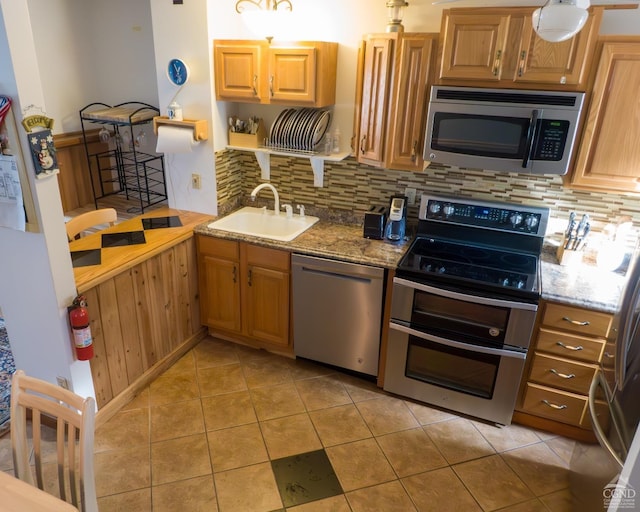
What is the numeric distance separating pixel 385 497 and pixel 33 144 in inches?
88.2

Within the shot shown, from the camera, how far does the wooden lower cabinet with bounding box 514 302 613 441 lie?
7.50ft

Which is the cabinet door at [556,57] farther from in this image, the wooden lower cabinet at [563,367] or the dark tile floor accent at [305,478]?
the dark tile floor accent at [305,478]

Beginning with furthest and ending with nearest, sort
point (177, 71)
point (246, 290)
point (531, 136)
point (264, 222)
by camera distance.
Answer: point (264, 222), point (246, 290), point (177, 71), point (531, 136)

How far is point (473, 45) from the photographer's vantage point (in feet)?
7.32

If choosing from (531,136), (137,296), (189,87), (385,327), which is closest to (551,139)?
(531,136)

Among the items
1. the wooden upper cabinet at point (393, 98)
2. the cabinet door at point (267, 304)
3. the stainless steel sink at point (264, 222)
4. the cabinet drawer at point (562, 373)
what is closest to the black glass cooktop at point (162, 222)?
the stainless steel sink at point (264, 222)

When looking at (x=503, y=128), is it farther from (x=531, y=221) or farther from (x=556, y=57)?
(x=531, y=221)

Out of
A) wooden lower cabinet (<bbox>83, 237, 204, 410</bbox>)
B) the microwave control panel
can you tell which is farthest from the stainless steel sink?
the microwave control panel

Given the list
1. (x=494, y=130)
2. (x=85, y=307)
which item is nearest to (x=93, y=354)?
(x=85, y=307)

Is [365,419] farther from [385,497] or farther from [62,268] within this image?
[62,268]

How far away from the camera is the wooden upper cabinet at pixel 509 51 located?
2.10m

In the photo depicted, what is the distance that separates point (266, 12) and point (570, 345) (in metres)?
2.51

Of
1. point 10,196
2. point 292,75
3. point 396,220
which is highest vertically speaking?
point 292,75

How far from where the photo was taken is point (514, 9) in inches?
82.9
